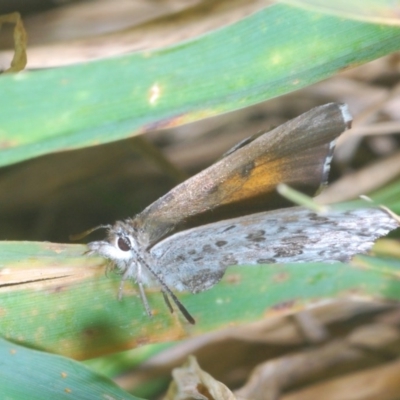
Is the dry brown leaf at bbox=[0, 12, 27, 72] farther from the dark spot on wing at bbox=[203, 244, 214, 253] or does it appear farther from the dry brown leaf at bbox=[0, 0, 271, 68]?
the dark spot on wing at bbox=[203, 244, 214, 253]

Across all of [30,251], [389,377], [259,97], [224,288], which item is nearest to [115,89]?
[259,97]

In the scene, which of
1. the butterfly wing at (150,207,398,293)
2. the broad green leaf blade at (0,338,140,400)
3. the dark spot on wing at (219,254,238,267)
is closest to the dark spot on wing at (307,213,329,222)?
the butterfly wing at (150,207,398,293)

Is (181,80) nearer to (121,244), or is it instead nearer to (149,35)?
(121,244)

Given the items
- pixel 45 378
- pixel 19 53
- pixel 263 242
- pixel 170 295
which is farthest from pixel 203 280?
pixel 19 53

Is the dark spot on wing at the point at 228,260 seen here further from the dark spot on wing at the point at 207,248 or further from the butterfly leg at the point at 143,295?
the butterfly leg at the point at 143,295

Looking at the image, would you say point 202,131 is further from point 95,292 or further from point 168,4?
point 95,292

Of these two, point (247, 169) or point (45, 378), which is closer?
point (45, 378)

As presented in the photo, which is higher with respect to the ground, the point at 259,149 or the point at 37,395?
the point at 259,149
